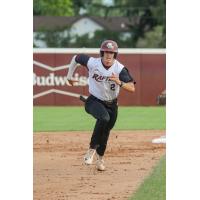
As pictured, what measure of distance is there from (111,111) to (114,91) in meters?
0.31

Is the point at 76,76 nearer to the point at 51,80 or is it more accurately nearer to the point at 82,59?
the point at 51,80

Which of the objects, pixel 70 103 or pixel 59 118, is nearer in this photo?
pixel 59 118

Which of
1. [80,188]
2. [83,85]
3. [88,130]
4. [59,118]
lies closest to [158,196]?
[80,188]

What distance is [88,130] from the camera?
65.0 ft

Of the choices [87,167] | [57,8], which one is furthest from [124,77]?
[57,8]

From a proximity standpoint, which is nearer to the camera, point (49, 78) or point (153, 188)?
point (153, 188)

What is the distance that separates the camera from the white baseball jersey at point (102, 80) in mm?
11690

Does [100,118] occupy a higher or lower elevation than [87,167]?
higher

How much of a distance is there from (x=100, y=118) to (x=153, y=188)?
2279 millimetres

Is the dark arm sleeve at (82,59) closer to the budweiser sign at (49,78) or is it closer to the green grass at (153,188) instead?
the green grass at (153,188)

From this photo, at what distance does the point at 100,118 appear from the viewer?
38.6 feet

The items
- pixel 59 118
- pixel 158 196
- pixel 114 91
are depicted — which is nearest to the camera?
pixel 158 196
